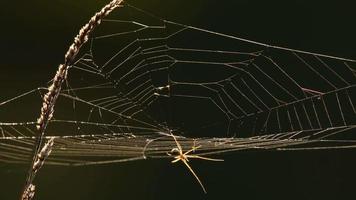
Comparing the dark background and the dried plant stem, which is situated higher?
the dark background

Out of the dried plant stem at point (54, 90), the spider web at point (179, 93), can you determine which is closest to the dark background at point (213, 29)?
the spider web at point (179, 93)

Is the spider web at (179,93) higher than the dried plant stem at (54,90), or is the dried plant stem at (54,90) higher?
the spider web at (179,93)

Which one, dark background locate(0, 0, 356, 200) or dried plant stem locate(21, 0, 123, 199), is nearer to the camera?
dried plant stem locate(21, 0, 123, 199)

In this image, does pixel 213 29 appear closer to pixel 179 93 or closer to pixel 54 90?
pixel 179 93

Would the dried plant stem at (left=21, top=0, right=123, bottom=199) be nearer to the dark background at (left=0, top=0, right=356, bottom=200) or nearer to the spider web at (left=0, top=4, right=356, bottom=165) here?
the spider web at (left=0, top=4, right=356, bottom=165)

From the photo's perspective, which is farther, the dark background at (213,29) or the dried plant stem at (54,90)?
the dark background at (213,29)

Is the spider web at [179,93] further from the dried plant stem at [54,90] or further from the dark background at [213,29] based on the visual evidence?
the dried plant stem at [54,90]

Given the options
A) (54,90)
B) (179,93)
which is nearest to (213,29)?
(179,93)

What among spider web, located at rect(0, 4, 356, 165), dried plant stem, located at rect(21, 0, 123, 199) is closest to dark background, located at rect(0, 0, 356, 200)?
spider web, located at rect(0, 4, 356, 165)

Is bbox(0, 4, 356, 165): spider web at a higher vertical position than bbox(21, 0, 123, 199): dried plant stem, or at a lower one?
higher
